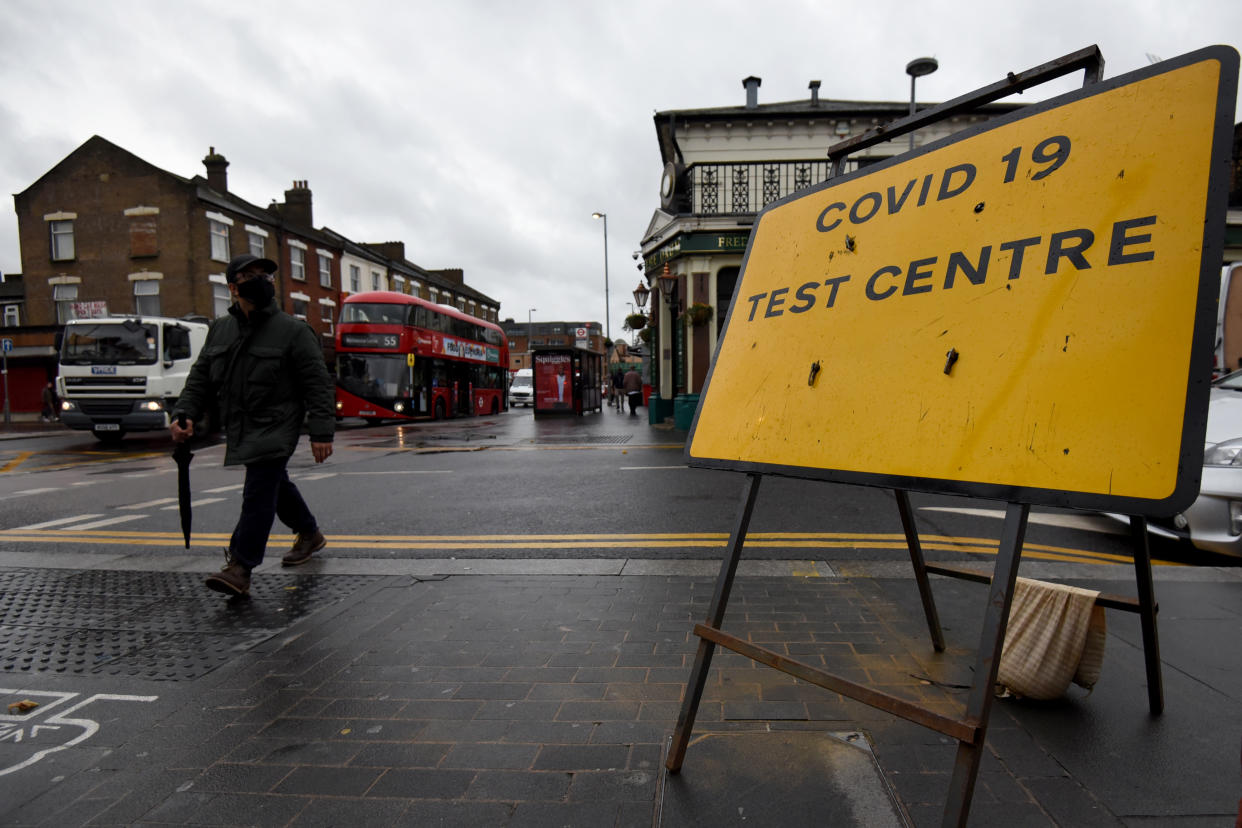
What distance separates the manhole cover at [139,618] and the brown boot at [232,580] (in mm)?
75

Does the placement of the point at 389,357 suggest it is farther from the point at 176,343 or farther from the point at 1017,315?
the point at 1017,315

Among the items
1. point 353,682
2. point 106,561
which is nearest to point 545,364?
point 106,561

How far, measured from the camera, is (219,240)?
27.6 metres

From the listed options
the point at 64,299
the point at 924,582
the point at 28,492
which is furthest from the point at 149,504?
the point at 64,299

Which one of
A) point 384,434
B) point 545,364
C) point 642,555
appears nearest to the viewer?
point 642,555

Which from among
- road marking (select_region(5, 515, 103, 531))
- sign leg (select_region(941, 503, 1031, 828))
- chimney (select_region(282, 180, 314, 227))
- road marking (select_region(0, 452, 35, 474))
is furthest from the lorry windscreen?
chimney (select_region(282, 180, 314, 227))

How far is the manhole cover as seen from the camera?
9.37 feet

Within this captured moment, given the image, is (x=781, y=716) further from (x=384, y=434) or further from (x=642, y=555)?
(x=384, y=434)

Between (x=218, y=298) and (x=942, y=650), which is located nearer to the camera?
(x=942, y=650)

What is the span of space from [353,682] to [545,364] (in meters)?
22.3

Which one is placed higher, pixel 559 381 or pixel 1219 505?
pixel 559 381

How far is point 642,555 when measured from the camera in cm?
454

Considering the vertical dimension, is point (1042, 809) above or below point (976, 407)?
below

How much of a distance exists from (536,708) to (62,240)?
3563cm
